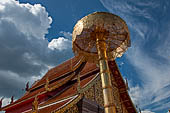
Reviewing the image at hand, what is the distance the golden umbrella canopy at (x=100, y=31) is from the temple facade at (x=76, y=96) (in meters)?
1.81

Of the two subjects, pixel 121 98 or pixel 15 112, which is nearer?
pixel 15 112

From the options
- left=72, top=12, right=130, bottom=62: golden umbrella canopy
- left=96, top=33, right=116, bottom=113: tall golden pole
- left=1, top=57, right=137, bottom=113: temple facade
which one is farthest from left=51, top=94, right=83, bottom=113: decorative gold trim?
left=96, top=33, right=116, bottom=113: tall golden pole

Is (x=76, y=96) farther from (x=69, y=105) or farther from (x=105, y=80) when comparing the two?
(x=105, y=80)

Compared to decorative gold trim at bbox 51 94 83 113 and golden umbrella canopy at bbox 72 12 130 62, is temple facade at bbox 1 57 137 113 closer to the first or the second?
decorative gold trim at bbox 51 94 83 113

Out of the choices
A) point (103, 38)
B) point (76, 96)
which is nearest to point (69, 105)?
point (76, 96)

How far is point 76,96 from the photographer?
4.86 metres

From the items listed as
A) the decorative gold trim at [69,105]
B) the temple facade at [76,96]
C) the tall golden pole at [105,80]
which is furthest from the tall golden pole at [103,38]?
the temple facade at [76,96]

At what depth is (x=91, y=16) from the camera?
2.75 m

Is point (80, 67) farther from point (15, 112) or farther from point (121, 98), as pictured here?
point (15, 112)

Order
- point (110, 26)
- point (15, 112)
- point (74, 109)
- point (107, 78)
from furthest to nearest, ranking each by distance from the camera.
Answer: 1. point (15, 112)
2. point (74, 109)
3. point (110, 26)
4. point (107, 78)

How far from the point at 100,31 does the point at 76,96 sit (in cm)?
279

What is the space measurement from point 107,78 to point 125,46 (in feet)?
4.64

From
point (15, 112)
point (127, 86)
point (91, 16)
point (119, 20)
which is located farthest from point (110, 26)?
point (15, 112)

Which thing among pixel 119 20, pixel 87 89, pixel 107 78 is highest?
pixel 119 20
